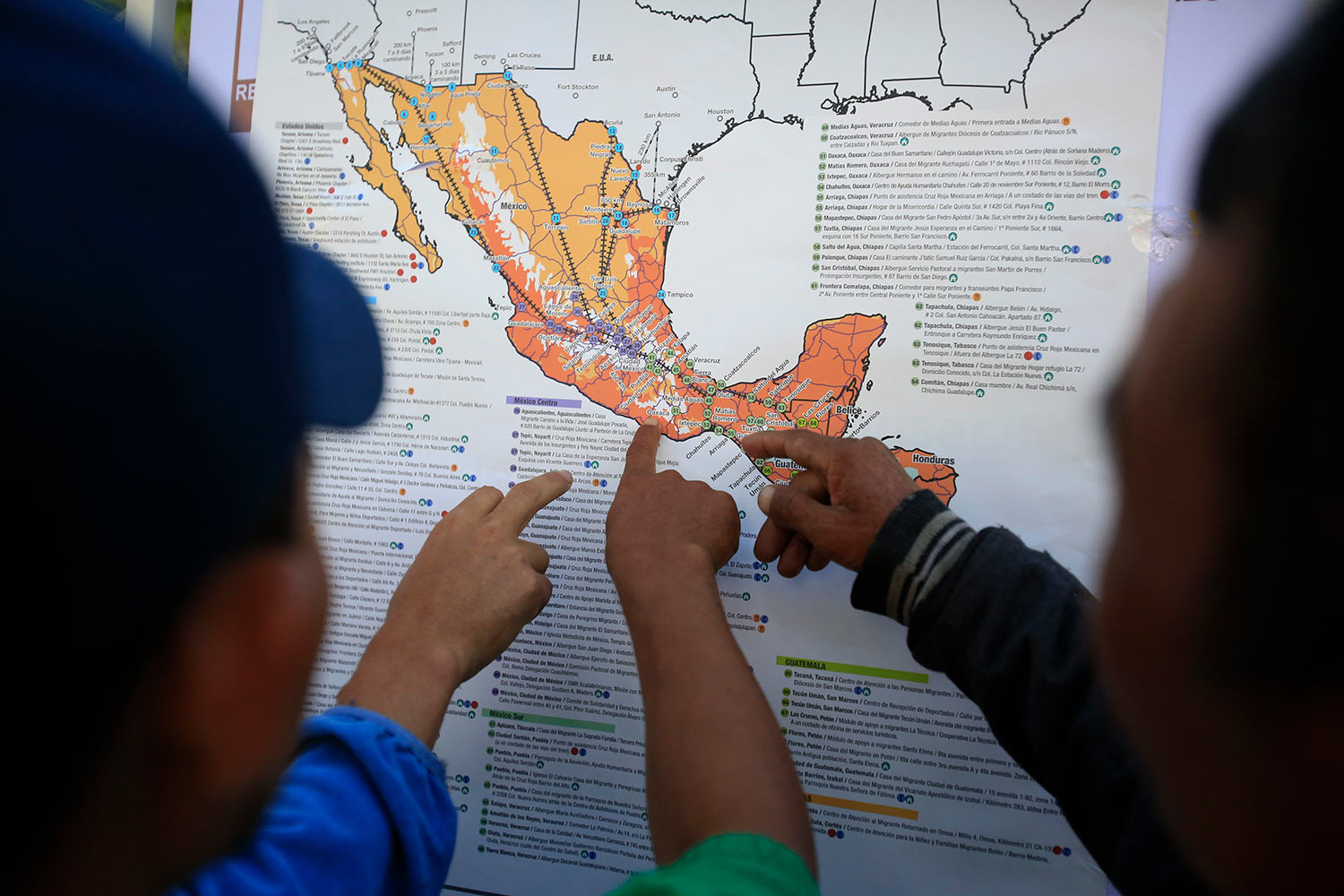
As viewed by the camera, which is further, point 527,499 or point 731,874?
point 527,499

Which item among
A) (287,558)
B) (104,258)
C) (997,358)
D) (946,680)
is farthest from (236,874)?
(997,358)

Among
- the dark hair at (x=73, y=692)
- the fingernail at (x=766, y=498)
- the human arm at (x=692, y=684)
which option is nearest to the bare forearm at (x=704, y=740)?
the human arm at (x=692, y=684)

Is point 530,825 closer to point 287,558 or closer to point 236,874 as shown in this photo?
point 236,874

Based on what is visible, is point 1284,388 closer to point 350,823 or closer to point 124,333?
point 124,333

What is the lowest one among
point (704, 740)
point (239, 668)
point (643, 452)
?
point (704, 740)

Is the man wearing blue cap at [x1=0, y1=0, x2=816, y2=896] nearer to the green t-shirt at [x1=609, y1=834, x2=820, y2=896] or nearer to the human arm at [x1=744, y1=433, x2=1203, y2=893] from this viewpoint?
the green t-shirt at [x1=609, y1=834, x2=820, y2=896]

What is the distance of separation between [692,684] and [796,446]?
31 cm

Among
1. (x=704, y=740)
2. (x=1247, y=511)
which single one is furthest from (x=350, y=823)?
(x=1247, y=511)

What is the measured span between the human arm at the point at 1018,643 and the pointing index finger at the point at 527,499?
0.38 m

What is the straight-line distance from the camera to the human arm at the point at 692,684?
57 cm

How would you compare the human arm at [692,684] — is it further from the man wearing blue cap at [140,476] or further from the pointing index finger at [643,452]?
the man wearing blue cap at [140,476]

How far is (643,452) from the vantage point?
3.01 ft

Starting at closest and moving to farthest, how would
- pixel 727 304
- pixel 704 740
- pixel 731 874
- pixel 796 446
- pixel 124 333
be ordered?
1. pixel 124 333
2. pixel 731 874
3. pixel 704 740
4. pixel 796 446
5. pixel 727 304

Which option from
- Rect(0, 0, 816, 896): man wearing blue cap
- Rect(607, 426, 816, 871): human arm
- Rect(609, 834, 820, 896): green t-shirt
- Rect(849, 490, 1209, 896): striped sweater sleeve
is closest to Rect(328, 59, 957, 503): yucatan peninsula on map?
Rect(607, 426, 816, 871): human arm
